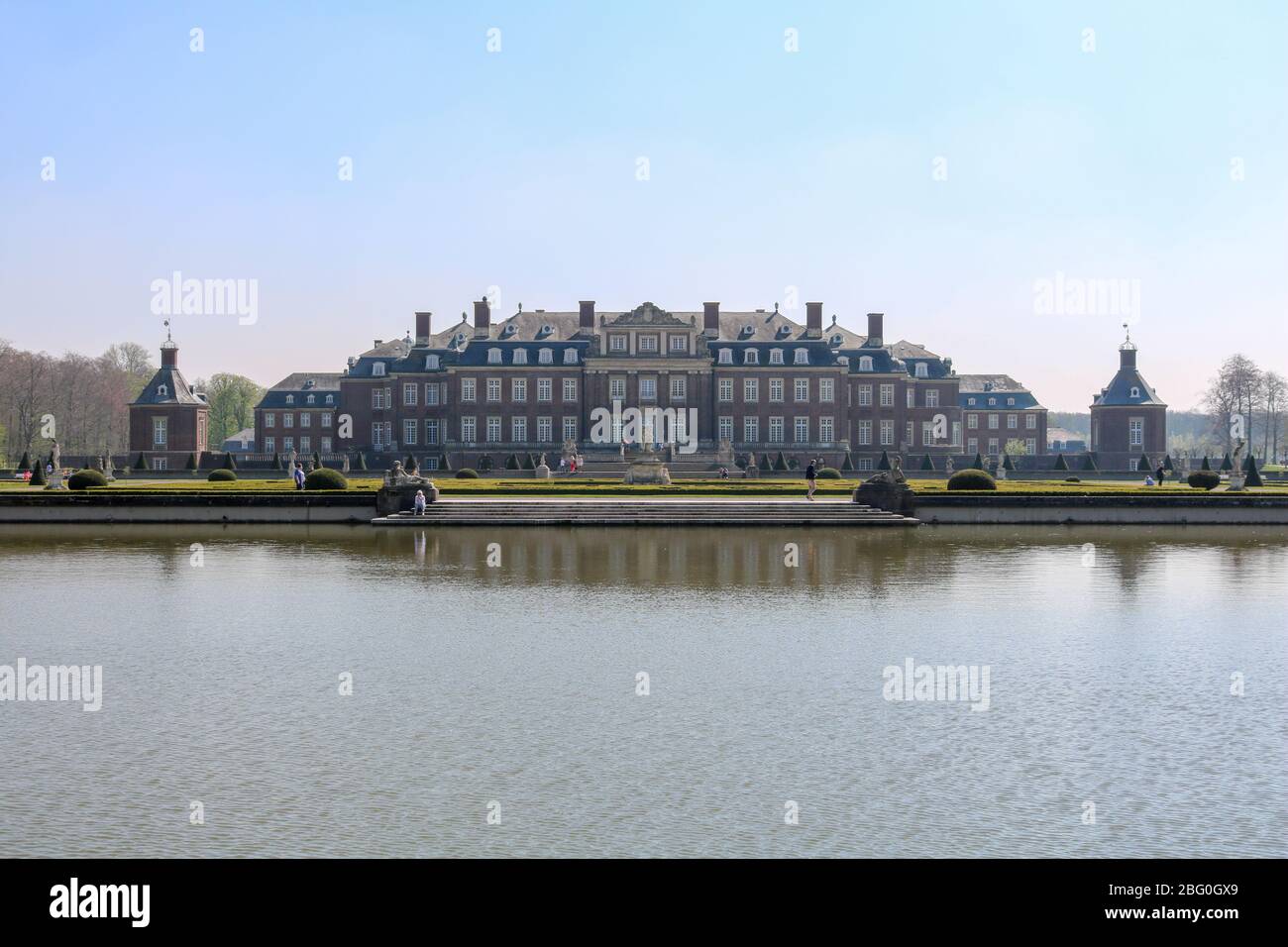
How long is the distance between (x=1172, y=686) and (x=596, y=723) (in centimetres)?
510

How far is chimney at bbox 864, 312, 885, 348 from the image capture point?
258ft

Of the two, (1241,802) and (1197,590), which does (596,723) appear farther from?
(1197,590)

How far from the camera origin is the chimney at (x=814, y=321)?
76.2 meters

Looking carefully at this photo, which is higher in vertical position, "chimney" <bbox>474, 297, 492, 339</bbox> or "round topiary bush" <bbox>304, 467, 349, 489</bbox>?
"chimney" <bbox>474, 297, 492, 339</bbox>

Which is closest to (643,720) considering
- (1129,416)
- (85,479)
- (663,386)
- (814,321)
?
(85,479)

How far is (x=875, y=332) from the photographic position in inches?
3105

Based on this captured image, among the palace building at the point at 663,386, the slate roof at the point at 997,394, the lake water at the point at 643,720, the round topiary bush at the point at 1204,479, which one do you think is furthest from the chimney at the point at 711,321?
the lake water at the point at 643,720

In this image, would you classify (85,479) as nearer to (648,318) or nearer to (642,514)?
(642,514)

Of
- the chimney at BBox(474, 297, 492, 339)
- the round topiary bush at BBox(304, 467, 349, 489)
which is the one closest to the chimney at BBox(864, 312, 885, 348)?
the chimney at BBox(474, 297, 492, 339)

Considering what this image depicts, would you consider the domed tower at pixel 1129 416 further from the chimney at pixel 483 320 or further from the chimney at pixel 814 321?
the chimney at pixel 483 320

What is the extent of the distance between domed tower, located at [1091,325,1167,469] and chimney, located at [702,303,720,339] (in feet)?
83.3

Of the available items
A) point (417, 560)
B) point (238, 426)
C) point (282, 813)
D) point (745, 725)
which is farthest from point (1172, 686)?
point (238, 426)

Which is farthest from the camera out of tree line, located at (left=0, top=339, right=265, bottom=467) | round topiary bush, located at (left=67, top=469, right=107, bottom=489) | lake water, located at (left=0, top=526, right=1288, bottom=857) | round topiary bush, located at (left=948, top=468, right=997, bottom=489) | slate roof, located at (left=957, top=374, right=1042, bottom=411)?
slate roof, located at (left=957, top=374, right=1042, bottom=411)

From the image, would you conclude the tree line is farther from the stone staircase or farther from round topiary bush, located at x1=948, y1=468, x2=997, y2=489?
round topiary bush, located at x1=948, y1=468, x2=997, y2=489
